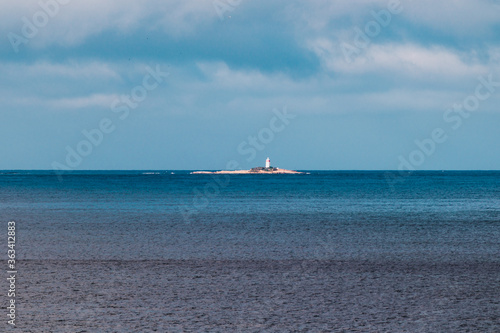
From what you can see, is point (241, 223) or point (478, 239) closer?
point (478, 239)

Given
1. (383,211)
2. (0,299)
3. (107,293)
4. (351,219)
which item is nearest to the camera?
(0,299)

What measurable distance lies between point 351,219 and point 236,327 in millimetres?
23425

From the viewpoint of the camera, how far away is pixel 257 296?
38.2 ft

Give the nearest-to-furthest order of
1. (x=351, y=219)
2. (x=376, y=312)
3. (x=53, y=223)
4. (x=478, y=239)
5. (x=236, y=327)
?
(x=236, y=327), (x=376, y=312), (x=478, y=239), (x=53, y=223), (x=351, y=219)

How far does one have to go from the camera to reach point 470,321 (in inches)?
384

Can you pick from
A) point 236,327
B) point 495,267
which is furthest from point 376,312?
point 495,267

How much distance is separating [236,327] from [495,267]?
30.0 feet

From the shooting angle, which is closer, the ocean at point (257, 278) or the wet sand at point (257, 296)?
the wet sand at point (257, 296)

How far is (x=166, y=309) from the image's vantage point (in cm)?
1057

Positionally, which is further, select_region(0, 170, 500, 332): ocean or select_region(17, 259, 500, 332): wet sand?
select_region(0, 170, 500, 332): ocean

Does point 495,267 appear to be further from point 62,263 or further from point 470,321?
point 62,263

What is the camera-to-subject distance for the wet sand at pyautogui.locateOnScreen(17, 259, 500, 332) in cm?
957

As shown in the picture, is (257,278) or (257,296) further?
(257,278)

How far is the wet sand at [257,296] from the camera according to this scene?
31.4ft
